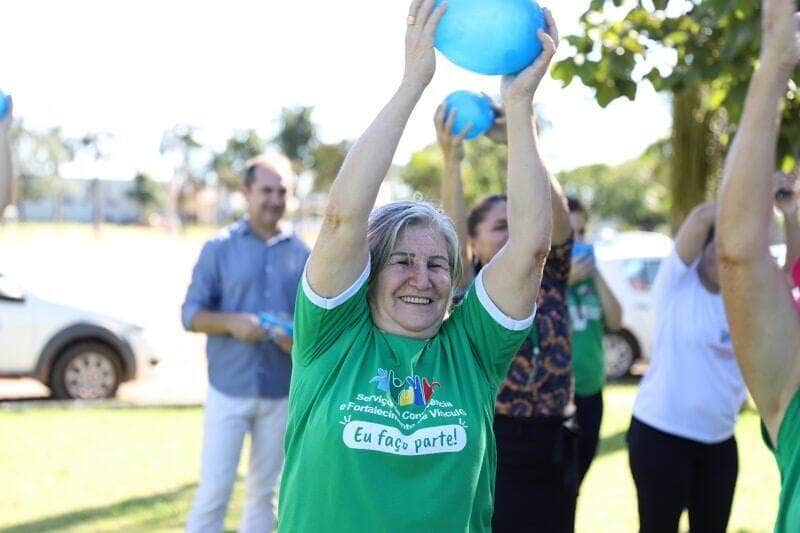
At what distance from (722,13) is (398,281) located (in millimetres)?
2380

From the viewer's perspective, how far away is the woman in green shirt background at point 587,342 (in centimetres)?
514

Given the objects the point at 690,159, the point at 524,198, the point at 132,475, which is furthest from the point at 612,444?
the point at 524,198

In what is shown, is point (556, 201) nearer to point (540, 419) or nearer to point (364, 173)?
point (540, 419)

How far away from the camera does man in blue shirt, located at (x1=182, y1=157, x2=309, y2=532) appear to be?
16.4 feet

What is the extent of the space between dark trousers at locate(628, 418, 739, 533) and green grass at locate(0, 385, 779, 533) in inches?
84.9

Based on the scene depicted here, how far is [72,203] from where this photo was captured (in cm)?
11769

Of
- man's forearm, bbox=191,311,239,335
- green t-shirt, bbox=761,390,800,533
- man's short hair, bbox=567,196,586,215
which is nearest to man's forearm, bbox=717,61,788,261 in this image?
green t-shirt, bbox=761,390,800,533

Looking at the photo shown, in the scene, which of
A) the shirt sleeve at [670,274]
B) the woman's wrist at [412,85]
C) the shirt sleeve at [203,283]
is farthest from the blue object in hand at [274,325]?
the woman's wrist at [412,85]

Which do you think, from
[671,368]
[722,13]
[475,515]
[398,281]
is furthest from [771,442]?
[722,13]

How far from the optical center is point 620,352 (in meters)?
13.8

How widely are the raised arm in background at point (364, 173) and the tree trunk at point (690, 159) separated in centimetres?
853

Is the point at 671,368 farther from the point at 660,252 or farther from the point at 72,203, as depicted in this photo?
the point at 72,203

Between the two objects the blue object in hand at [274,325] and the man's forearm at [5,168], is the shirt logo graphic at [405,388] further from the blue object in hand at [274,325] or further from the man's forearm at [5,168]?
the blue object in hand at [274,325]

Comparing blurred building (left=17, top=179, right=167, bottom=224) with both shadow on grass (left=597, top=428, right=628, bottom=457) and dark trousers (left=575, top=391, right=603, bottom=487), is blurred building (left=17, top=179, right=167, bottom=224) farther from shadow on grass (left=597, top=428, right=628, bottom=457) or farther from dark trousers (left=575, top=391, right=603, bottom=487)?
dark trousers (left=575, top=391, right=603, bottom=487)
